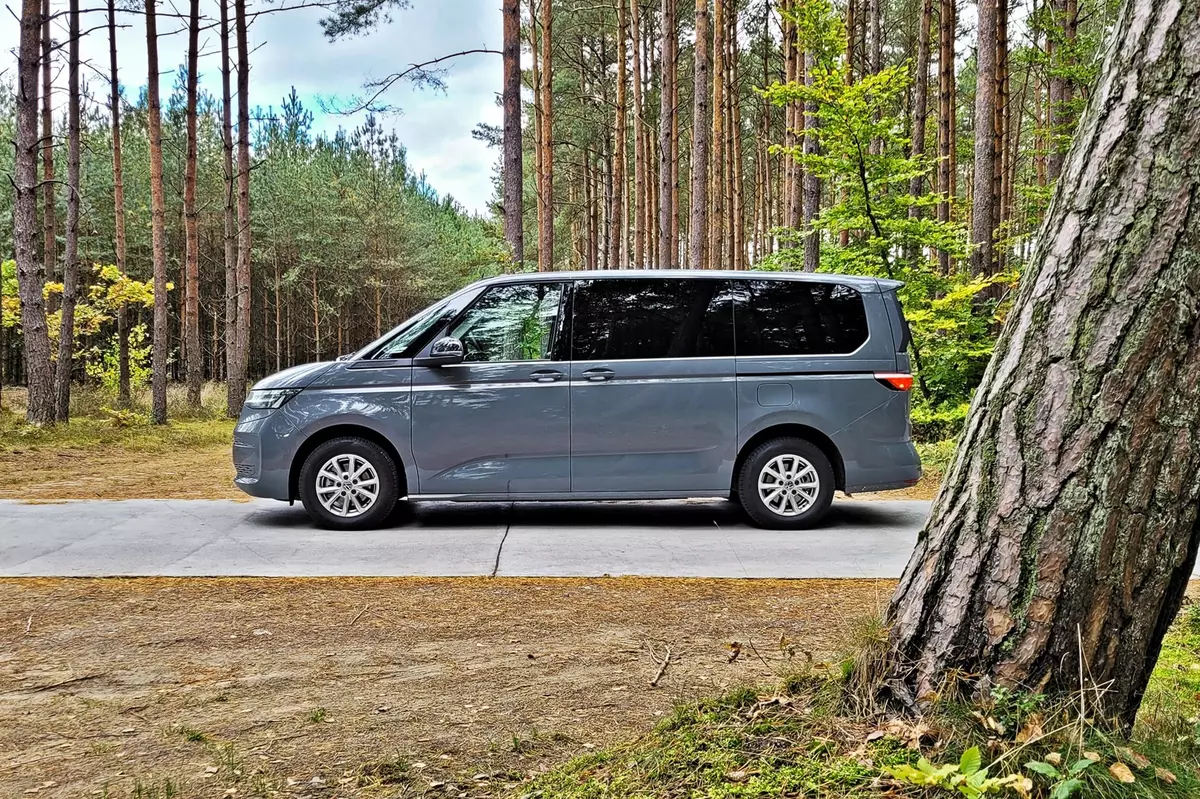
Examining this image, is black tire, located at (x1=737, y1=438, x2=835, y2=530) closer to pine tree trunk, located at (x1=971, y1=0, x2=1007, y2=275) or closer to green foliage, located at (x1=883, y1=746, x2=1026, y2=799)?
green foliage, located at (x1=883, y1=746, x2=1026, y2=799)

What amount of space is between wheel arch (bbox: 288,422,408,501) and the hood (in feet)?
1.41

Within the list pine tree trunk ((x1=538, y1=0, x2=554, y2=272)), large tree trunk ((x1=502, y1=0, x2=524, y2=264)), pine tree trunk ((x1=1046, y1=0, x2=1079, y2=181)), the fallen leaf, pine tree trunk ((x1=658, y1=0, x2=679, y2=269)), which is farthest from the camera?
pine tree trunk ((x1=658, y1=0, x2=679, y2=269))

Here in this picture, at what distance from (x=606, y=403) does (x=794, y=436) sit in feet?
5.26

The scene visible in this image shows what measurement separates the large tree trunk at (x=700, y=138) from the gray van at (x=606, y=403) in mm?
9178

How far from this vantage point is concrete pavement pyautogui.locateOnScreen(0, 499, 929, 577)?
5.45 meters

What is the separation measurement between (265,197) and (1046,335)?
127 feet

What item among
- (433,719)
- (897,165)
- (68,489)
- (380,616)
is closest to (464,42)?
(897,165)

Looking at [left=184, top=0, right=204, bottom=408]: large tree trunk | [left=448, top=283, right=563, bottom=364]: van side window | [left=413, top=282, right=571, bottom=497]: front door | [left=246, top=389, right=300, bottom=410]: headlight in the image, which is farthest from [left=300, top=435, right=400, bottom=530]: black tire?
[left=184, top=0, right=204, bottom=408]: large tree trunk

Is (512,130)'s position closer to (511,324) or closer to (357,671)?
(511,324)

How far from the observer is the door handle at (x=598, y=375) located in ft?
22.2

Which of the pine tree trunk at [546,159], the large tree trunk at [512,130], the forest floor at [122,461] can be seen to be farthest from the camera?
the pine tree trunk at [546,159]

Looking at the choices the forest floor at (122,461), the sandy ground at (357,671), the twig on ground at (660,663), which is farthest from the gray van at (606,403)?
the twig on ground at (660,663)

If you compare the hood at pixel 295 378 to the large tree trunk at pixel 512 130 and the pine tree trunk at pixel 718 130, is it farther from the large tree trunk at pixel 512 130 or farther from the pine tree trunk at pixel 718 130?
the pine tree trunk at pixel 718 130

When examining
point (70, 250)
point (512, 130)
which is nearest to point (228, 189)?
point (70, 250)
